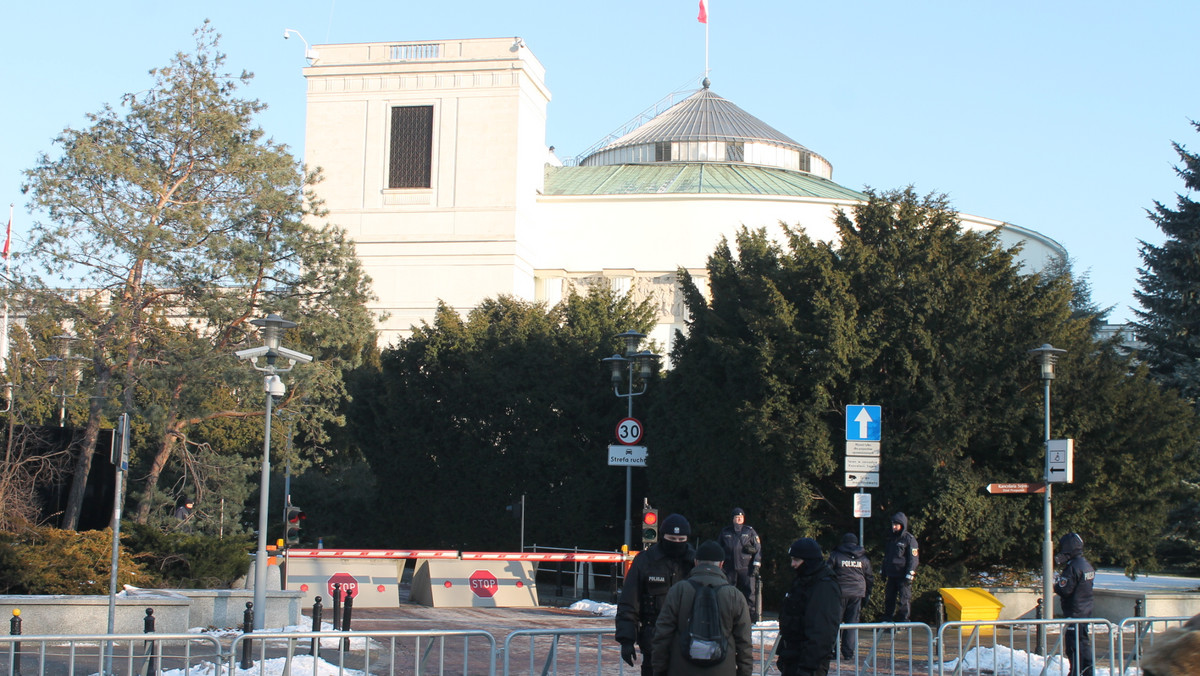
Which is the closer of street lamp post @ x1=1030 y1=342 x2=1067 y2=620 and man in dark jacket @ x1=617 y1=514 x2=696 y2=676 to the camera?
man in dark jacket @ x1=617 y1=514 x2=696 y2=676

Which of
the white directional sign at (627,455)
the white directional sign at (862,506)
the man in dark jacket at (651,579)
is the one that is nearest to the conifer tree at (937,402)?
the white directional sign at (627,455)

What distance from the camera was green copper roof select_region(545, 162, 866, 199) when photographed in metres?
67.4

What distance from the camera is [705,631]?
25.1 ft

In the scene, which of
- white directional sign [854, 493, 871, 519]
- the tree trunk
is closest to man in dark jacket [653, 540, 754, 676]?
white directional sign [854, 493, 871, 519]

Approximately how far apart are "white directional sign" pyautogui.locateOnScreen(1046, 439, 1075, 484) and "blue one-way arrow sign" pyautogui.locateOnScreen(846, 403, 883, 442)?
9.52 feet

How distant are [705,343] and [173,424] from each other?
11780 millimetres

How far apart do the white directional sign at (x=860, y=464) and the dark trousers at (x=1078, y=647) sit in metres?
4.01

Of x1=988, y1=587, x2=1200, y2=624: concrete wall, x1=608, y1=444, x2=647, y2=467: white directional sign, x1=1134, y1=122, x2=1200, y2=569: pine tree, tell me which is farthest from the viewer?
x1=1134, y1=122, x2=1200, y2=569: pine tree

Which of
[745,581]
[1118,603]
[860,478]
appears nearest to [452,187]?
[1118,603]

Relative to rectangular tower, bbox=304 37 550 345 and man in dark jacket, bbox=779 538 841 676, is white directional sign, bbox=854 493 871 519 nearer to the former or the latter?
man in dark jacket, bbox=779 538 841 676

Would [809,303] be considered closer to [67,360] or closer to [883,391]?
[883,391]

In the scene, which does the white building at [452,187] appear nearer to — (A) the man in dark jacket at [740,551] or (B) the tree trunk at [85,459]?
(B) the tree trunk at [85,459]

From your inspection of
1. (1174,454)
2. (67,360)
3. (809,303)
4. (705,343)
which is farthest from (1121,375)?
(67,360)

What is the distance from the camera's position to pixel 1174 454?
70.3ft
